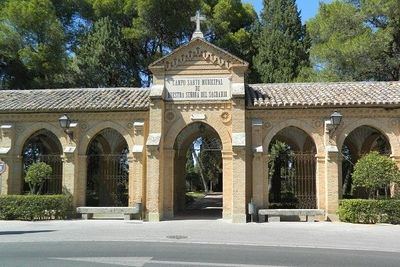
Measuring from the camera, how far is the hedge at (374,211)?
59.4 ft

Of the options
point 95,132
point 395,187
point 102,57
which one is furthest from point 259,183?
point 102,57

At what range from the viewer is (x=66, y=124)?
20.3 meters

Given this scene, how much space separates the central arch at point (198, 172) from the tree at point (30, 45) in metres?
11.0

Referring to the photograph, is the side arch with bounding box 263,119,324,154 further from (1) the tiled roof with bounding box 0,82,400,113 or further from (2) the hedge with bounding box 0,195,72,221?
(2) the hedge with bounding box 0,195,72,221

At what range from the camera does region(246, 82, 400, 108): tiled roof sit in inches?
778

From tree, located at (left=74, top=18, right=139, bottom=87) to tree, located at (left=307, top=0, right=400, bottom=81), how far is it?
13.5 metres

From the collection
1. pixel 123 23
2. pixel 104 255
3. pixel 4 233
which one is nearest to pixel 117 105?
pixel 4 233

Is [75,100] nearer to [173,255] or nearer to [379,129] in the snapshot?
[173,255]

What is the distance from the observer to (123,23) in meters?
36.0

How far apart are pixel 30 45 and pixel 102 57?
4.79 meters

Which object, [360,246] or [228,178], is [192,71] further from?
[360,246]

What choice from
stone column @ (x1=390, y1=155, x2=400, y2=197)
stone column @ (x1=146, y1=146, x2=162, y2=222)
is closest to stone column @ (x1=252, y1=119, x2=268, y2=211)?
stone column @ (x1=146, y1=146, x2=162, y2=222)

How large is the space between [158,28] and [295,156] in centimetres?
1704

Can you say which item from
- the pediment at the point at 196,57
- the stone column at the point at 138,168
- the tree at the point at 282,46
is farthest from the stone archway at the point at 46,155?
the tree at the point at 282,46
